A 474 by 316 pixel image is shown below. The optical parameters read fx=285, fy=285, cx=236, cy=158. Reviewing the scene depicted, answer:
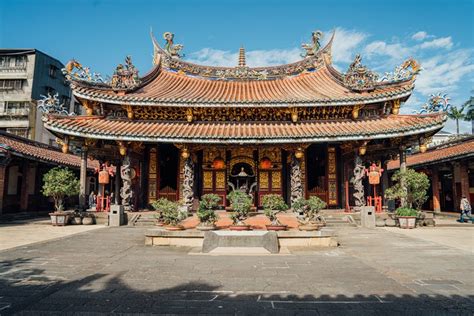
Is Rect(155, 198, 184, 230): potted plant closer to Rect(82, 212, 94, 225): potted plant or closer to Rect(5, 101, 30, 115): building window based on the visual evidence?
Rect(82, 212, 94, 225): potted plant

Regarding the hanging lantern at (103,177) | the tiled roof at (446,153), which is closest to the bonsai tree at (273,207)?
the hanging lantern at (103,177)

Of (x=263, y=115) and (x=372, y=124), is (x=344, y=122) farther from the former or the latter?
(x=263, y=115)

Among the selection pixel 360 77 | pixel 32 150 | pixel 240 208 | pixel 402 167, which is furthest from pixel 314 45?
pixel 32 150

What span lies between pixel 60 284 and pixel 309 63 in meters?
18.9

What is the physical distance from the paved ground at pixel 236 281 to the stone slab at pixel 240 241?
63cm

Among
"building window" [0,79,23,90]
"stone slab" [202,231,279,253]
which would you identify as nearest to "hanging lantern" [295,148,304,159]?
"stone slab" [202,231,279,253]

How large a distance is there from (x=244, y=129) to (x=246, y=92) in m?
3.88

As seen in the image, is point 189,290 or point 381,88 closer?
point 189,290

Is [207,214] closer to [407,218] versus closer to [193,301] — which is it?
[193,301]

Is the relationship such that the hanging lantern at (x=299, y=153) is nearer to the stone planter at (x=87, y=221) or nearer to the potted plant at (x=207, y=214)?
the potted plant at (x=207, y=214)

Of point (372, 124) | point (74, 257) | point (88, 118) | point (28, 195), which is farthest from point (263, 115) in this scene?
point (28, 195)

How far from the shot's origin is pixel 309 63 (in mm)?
19703

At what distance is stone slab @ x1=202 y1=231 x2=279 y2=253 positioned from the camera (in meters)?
7.95

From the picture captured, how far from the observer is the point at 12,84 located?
3434 cm
